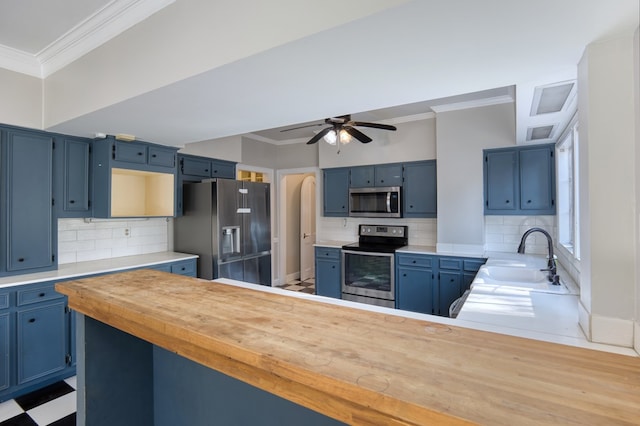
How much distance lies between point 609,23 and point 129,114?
274 centimetres

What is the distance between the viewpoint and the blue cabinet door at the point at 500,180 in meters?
3.73

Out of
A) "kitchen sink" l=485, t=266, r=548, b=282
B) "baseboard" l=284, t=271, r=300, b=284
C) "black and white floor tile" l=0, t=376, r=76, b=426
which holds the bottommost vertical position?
"black and white floor tile" l=0, t=376, r=76, b=426

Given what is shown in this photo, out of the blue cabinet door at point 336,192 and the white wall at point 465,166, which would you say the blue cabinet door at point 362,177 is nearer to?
the blue cabinet door at point 336,192

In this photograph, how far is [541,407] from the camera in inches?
19.2

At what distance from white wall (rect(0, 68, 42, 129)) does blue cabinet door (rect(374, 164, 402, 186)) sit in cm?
382

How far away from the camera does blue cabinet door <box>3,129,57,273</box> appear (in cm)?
270

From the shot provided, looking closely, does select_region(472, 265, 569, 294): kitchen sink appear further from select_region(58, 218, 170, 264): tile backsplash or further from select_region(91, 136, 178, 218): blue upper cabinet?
select_region(58, 218, 170, 264): tile backsplash

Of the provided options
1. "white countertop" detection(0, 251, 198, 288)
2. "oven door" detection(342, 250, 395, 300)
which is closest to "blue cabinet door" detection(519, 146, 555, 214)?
"oven door" detection(342, 250, 395, 300)

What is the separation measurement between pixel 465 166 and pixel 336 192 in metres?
1.96

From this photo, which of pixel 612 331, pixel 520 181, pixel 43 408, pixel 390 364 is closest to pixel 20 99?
pixel 43 408

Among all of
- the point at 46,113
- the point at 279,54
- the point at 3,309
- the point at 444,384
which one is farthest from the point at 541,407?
the point at 46,113

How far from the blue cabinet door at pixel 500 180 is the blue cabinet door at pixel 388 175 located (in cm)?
111

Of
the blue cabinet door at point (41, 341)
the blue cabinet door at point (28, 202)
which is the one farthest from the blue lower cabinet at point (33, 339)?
the blue cabinet door at point (28, 202)

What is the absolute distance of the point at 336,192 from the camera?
16.9 feet
